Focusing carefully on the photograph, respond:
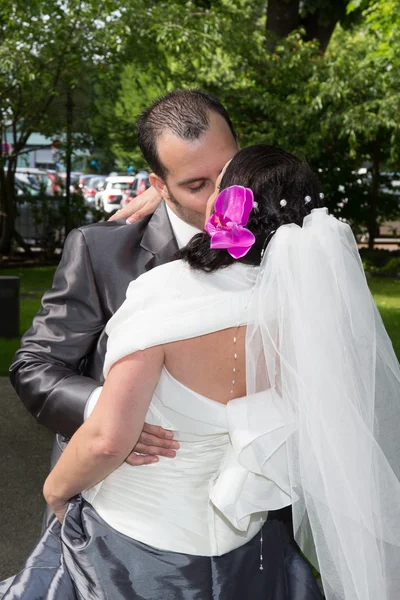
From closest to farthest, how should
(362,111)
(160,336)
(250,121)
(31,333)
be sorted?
(160,336), (31,333), (362,111), (250,121)

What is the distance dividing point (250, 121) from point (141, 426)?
15081 millimetres

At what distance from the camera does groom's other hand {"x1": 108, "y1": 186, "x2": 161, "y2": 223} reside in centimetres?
290

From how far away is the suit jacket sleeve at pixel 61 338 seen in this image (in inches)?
97.3

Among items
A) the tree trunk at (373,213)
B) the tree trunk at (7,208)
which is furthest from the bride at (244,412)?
the tree trunk at (373,213)

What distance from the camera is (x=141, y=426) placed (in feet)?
6.37

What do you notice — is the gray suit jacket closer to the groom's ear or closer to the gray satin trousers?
the groom's ear

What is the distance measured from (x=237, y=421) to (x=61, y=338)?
794 mm

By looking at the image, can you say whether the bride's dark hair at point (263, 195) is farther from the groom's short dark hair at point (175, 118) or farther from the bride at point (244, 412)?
the groom's short dark hair at point (175, 118)

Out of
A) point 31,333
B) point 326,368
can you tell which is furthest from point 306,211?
point 31,333

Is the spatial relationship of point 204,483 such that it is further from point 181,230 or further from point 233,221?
point 181,230

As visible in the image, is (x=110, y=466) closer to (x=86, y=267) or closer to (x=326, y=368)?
(x=326, y=368)

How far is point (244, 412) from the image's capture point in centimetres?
198

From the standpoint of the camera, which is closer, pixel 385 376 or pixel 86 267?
pixel 385 376

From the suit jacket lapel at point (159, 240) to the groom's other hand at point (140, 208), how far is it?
0.08 meters
